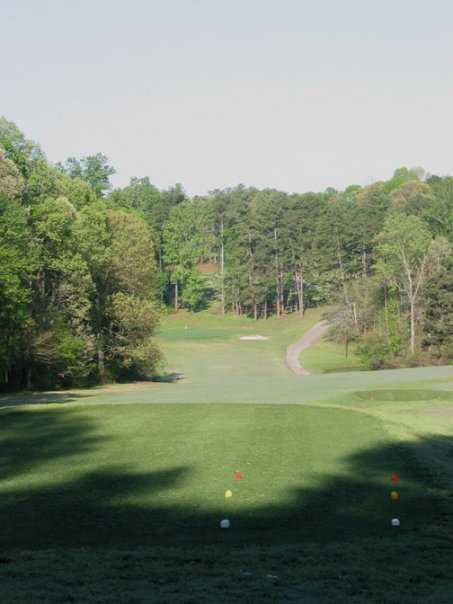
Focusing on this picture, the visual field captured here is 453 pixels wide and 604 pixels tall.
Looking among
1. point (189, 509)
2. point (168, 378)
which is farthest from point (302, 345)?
point (189, 509)

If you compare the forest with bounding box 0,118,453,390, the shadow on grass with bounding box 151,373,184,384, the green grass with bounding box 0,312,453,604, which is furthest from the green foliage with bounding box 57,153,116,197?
the green grass with bounding box 0,312,453,604

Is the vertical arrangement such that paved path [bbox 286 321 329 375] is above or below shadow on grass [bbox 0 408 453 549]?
below

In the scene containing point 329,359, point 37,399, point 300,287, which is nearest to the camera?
point 37,399

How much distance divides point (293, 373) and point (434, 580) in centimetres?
5645

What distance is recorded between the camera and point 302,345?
277 feet

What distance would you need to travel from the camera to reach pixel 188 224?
120000mm

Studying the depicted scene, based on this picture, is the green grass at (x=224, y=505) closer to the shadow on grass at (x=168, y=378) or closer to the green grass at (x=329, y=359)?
the shadow on grass at (x=168, y=378)

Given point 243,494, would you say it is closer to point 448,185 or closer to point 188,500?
point 188,500

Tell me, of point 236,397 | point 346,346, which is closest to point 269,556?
point 236,397

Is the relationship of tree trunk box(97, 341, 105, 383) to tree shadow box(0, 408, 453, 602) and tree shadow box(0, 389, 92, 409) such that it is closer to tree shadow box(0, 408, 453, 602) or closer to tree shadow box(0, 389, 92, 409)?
tree shadow box(0, 389, 92, 409)

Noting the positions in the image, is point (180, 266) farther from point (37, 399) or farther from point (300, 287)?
point (37, 399)

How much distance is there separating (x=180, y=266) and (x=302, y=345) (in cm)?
3633

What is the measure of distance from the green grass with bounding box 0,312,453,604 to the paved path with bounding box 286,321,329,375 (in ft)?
143

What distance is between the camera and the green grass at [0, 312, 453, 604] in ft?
26.2
